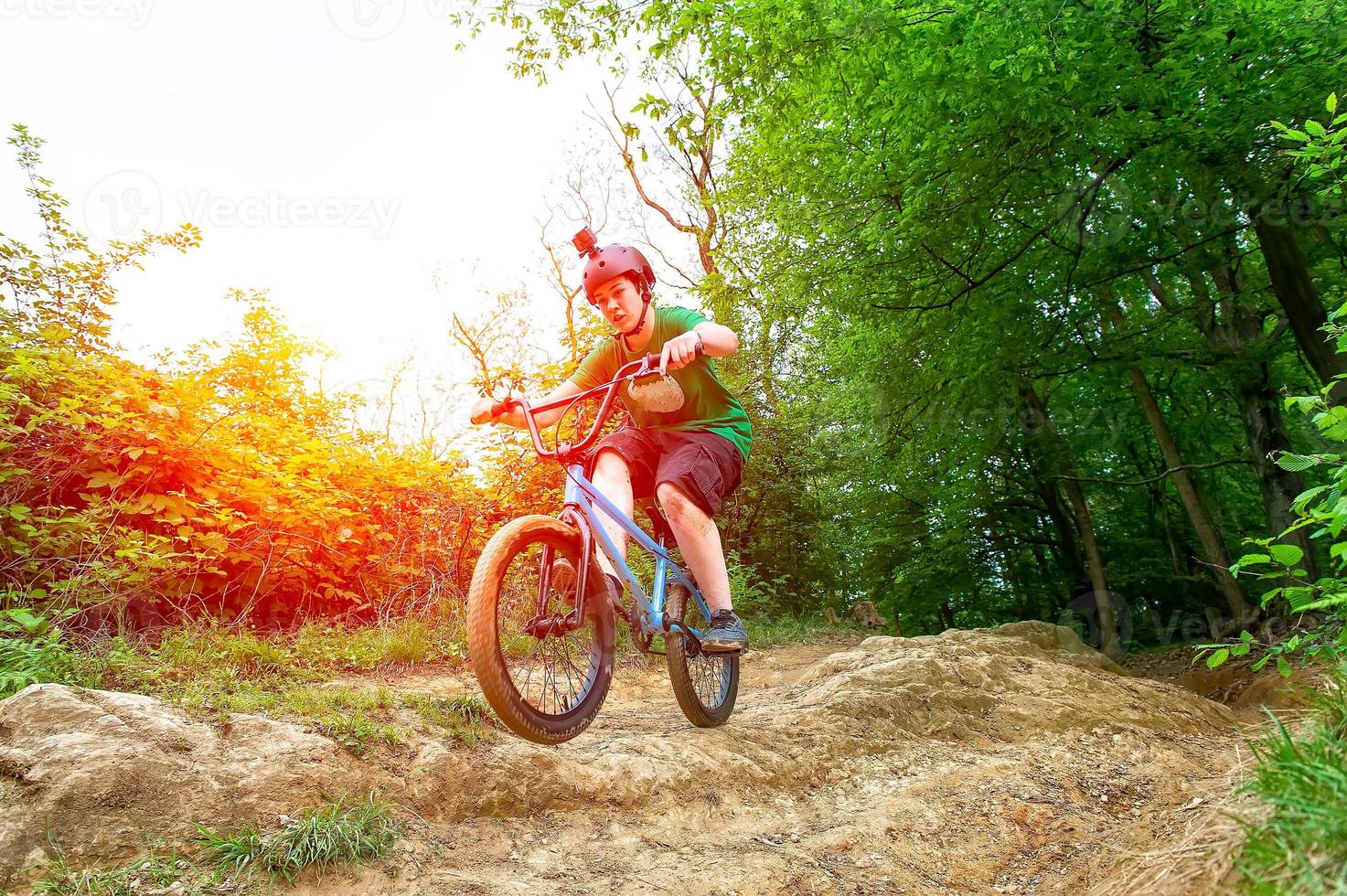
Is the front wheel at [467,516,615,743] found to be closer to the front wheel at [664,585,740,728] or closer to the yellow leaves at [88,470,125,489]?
the front wheel at [664,585,740,728]

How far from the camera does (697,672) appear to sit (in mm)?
3955

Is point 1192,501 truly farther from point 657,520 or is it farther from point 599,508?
point 599,508

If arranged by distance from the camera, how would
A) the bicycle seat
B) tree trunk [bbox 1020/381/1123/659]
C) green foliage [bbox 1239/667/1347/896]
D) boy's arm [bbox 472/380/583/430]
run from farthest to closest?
tree trunk [bbox 1020/381/1123/659], the bicycle seat, boy's arm [bbox 472/380/583/430], green foliage [bbox 1239/667/1347/896]

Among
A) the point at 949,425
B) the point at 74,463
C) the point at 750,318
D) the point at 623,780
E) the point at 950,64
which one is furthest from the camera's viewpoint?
the point at 750,318

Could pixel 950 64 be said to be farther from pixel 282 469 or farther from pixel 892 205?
pixel 282 469

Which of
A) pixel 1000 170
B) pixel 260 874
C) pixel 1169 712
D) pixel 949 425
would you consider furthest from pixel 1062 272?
pixel 260 874

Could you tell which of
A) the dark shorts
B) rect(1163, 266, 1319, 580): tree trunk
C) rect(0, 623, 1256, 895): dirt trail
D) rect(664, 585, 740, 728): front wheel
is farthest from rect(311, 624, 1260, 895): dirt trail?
rect(1163, 266, 1319, 580): tree trunk

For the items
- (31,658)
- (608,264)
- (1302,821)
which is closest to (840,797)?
(1302,821)

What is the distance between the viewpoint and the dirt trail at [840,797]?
2.61 metres

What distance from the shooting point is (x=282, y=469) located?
574cm

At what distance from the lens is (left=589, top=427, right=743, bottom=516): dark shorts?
353 centimetres

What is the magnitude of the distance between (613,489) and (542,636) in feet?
2.48

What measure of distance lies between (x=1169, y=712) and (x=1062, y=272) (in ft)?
15.9

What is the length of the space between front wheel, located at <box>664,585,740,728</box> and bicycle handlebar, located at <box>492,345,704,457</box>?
Result: 0.96 meters
